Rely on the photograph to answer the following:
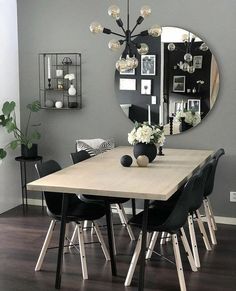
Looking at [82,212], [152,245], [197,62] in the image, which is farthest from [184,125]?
[82,212]

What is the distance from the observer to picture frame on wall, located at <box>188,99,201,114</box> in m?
4.93

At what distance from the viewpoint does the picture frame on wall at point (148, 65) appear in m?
5.03

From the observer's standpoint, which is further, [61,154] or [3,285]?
[61,154]

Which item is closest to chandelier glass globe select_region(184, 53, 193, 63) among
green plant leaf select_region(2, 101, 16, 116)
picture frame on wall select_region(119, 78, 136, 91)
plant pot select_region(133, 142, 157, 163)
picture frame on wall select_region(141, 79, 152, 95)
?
picture frame on wall select_region(141, 79, 152, 95)

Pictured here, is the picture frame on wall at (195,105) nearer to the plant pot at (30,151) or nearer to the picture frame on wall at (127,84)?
the picture frame on wall at (127,84)

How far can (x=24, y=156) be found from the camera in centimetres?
540

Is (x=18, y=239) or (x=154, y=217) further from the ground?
(x=154, y=217)

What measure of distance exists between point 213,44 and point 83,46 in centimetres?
146

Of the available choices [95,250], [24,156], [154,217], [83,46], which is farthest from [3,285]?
[83,46]

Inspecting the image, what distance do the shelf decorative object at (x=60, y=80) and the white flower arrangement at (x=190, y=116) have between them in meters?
1.17

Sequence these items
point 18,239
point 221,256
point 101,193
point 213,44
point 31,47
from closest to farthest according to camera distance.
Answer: point 101,193 → point 221,256 → point 18,239 → point 213,44 → point 31,47

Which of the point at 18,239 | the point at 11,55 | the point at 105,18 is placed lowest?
the point at 18,239

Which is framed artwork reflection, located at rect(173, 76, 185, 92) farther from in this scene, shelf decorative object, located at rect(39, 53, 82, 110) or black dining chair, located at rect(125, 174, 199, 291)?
black dining chair, located at rect(125, 174, 199, 291)

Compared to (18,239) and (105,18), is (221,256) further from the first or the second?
(105,18)
